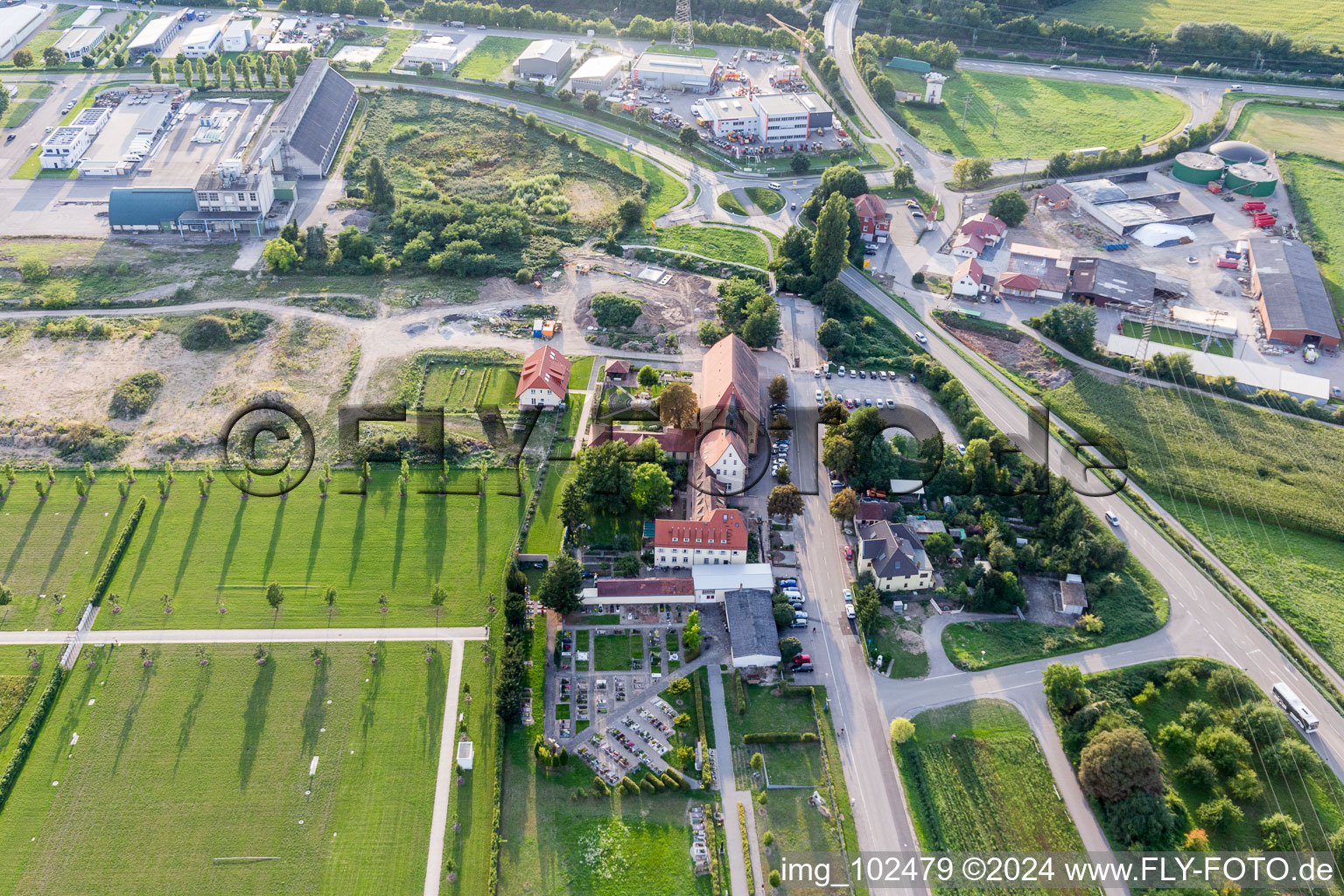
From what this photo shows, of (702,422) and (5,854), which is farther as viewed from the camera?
(702,422)

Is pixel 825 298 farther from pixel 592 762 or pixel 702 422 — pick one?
pixel 592 762

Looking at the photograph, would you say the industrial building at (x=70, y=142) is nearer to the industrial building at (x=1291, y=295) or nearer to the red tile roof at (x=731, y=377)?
the red tile roof at (x=731, y=377)

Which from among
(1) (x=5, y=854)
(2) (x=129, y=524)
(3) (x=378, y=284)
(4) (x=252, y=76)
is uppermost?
(4) (x=252, y=76)

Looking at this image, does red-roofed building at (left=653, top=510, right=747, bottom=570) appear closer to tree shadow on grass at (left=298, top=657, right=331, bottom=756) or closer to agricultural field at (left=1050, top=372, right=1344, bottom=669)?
tree shadow on grass at (left=298, top=657, right=331, bottom=756)

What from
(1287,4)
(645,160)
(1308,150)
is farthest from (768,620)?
(1287,4)

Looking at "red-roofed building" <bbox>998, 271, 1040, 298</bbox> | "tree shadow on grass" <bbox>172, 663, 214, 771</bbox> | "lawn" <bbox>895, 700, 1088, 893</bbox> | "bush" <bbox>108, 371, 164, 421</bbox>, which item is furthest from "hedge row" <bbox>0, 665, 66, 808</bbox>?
"red-roofed building" <bbox>998, 271, 1040, 298</bbox>

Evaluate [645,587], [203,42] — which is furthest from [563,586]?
[203,42]
